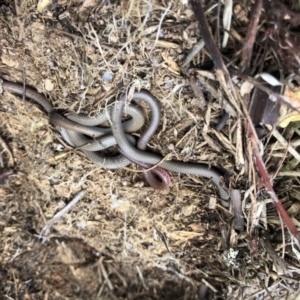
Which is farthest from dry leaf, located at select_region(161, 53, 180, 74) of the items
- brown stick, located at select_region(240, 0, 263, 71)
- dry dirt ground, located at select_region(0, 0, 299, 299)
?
brown stick, located at select_region(240, 0, 263, 71)

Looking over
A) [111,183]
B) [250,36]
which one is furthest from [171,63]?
[111,183]

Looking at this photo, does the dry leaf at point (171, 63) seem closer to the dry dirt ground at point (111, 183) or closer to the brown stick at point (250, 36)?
the dry dirt ground at point (111, 183)

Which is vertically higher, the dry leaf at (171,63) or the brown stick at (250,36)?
the brown stick at (250,36)

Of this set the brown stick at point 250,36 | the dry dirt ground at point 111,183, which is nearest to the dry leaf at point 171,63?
the dry dirt ground at point 111,183

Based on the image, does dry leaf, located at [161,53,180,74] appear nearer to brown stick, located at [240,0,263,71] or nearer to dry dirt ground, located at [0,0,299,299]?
dry dirt ground, located at [0,0,299,299]

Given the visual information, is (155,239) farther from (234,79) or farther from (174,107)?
(234,79)

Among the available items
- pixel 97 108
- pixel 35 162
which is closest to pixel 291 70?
pixel 97 108

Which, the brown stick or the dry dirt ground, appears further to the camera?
the dry dirt ground

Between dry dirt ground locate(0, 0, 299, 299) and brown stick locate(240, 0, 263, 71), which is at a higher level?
brown stick locate(240, 0, 263, 71)
